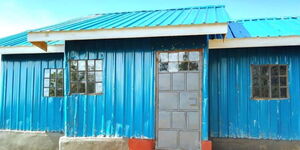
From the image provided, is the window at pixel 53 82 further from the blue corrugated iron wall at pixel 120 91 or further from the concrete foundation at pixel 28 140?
the blue corrugated iron wall at pixel 120 91

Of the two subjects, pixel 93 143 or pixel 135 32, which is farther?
pixel 93 143

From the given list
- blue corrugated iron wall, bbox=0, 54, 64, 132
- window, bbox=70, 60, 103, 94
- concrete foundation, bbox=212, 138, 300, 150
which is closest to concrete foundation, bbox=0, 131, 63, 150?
blue corrugated iron wall, bbox=0, 54, 64, 132

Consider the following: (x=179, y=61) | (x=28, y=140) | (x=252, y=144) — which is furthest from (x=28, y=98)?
(x=252, y=144)

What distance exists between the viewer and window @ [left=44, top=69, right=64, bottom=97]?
7285 mm

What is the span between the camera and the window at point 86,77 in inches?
231

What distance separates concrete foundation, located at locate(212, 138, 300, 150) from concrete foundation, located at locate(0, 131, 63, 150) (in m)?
4.77

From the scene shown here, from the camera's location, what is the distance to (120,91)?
571 cm

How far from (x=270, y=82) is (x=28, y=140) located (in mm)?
7292

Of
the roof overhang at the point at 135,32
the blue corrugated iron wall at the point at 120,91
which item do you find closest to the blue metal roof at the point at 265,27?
the roof overhang at the point at 135,32

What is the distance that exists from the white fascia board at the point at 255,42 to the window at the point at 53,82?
467cm

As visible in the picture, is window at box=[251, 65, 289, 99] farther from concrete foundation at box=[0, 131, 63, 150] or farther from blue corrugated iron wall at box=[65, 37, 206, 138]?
concrete foundation at box=[0, 131, 63, 150]

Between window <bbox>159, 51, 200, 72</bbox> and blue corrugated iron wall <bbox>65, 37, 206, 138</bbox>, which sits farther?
blue corrugated iron wall <bbox>65, 37, 206, 138</bbox>

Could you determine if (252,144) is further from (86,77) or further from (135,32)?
(86,77)

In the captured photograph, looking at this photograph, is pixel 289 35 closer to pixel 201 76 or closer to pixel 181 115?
pixel 201 76
